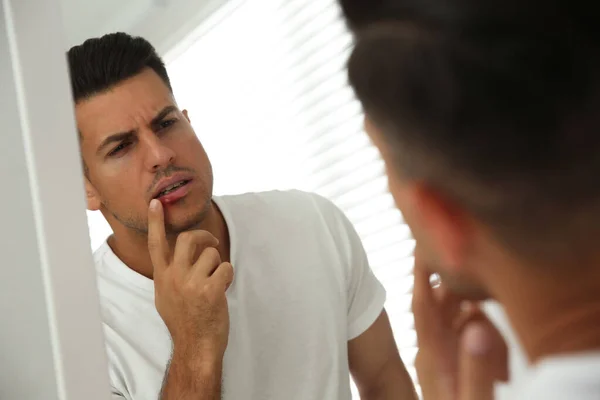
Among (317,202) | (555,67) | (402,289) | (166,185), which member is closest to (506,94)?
(555,67)

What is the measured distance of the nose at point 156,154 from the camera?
0.88 meters

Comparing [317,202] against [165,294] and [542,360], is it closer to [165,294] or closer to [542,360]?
[165,294]

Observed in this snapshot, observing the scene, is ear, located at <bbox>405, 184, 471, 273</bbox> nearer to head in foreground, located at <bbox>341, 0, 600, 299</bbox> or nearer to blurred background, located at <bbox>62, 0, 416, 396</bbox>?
head in foreground, located at <bbox>341, 0, 600, 299</bbox>

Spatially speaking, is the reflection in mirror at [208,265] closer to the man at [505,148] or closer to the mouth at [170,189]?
the mouth at [170,189]

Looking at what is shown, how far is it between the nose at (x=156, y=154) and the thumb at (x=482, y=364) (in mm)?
472

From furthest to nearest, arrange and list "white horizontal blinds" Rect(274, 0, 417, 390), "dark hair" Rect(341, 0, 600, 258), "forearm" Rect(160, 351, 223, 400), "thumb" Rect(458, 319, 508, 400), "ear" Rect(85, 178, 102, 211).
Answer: "white horizontal blinds" Rect(274, 0, 417, 390) → "ear" Rect(85, 178, 102, 211) → "forearm" Rect(160, 351, 223, 400) → "thumb" Rect(458, 319, 508, 400) → "dark hair" Rect(341, 0, 600, 258)

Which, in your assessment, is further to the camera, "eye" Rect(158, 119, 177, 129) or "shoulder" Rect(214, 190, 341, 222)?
"shoulder" Rect(214, 190, 341, 222)

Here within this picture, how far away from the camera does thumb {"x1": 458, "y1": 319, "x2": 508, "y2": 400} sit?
1.78 ft

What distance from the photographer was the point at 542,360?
42 cm

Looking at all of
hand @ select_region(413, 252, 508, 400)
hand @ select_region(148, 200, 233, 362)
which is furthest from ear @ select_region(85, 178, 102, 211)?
hand @ select_region(413, 252, 508, 400)

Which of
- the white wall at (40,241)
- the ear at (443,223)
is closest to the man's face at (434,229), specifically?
the ear at (443,223)

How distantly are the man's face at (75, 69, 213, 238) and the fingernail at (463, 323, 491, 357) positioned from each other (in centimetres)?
42

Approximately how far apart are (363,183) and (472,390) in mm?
852

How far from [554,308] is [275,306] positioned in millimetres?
562
